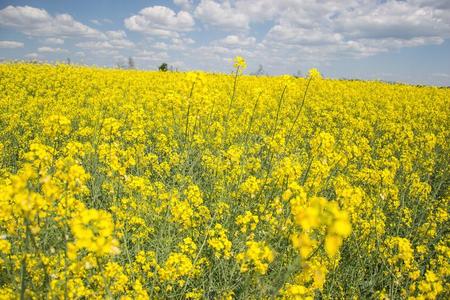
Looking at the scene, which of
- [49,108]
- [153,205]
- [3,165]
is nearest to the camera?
[153,205]

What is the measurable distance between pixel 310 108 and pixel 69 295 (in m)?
10.5

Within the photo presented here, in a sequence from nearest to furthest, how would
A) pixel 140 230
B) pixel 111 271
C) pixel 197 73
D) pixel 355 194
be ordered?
pixel 111 271 < pixel 355 194 < pixel 197 73 < pixel 140 230

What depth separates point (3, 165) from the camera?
5566 millimetres

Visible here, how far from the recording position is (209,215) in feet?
13.0

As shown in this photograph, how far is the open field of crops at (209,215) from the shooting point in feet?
7.14

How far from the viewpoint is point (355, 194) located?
3.05 m

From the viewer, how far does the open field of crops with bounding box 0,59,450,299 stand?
218 cm

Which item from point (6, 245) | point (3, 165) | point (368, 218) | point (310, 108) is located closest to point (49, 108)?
point (3, 165)

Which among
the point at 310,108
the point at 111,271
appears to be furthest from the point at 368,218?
the point at 310,108

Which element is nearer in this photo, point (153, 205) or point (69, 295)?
point (69, 295)

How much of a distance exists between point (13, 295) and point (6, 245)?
34cm

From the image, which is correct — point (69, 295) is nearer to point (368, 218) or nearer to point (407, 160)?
point (368, 218)

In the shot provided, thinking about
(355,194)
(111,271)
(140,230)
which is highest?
(355,194)

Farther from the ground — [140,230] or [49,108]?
[49,108]
